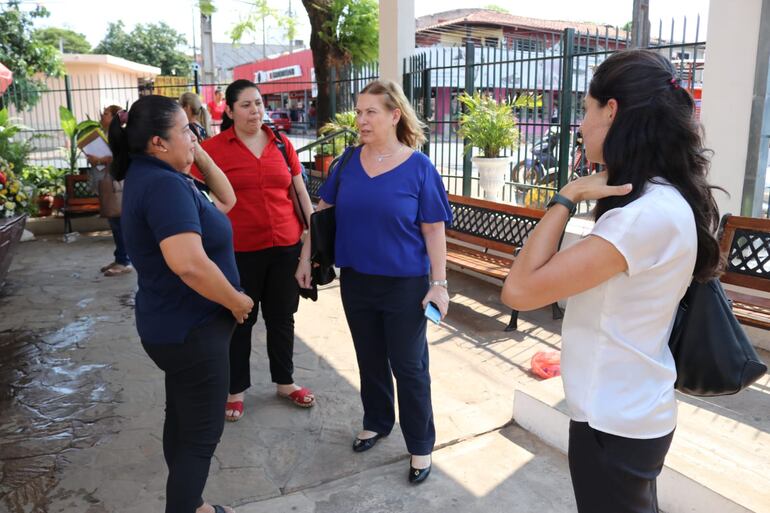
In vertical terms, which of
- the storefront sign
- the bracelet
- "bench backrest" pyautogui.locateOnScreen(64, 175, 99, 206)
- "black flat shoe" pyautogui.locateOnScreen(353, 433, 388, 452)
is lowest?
"black flat shoe" pyautogui.locateOnScreen(353, 433, 388, 452)

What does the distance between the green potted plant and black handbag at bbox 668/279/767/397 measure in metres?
10.3

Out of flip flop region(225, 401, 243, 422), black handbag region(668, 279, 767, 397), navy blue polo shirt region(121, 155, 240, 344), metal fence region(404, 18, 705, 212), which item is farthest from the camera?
metal fence region(404, 18, 705, 212)

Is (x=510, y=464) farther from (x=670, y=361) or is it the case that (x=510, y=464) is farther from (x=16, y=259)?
(x=16, y=259)

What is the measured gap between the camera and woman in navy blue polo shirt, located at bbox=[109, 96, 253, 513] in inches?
80.4

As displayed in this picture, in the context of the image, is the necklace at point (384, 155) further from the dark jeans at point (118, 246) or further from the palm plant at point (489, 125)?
the dark jeans at point (118, 246)

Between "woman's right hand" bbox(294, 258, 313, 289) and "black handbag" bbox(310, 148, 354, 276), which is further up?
"black handbag" bbox(310, 148, 354, 276)

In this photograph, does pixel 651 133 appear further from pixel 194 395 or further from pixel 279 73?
pixel 279 73

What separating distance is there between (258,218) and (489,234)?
319cm

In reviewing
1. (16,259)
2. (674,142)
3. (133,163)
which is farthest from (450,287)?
(16,259)

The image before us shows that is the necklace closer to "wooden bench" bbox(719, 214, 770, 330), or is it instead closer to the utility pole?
"wooden bench" bbox(719, 214, 770, 330)

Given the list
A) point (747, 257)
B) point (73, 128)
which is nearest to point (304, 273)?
point (747, 257)

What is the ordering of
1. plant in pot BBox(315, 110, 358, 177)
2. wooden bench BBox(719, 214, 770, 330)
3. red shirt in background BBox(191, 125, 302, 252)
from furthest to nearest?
plant in pot BBox(315, 110, 358, 177), wooden bench BBox(719, 214, 770, 330), red shirt in background BBox(191, 125, 302, 252)

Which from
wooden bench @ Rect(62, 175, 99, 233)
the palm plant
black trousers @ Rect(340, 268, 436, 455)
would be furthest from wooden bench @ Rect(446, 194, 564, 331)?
wooden bench @ Rect(62, 175, 99, 233)

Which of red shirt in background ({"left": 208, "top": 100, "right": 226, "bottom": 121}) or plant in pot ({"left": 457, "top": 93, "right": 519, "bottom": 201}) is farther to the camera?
red shirt in background ({"left": 208, "top": 100, "right": 226, "bottom": 121})
